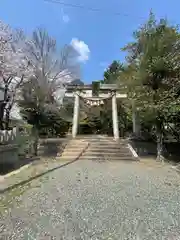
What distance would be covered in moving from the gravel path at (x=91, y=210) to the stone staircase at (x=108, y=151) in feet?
23.7

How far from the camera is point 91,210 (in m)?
6.45

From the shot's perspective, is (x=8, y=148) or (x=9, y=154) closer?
(x=8, y=148)

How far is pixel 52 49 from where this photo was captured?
101 ft

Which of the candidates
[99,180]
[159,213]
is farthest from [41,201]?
[99,180]

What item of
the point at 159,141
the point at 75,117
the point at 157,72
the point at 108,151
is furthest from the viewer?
the point at 75,117

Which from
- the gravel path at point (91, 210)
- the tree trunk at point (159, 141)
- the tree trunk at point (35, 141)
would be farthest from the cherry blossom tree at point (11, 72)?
the gravel path at point (91, 210)

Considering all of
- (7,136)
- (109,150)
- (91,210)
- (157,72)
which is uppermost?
(157,72)

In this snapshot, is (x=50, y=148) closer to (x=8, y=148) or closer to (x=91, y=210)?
(x=8, y=148)

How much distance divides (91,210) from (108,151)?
12684 mm

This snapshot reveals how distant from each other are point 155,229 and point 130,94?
529 inches

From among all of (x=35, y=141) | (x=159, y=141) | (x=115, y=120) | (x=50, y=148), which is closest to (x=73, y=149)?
(x=50, y=148)

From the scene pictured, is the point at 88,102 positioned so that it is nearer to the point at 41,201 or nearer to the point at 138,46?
the point at 138,46

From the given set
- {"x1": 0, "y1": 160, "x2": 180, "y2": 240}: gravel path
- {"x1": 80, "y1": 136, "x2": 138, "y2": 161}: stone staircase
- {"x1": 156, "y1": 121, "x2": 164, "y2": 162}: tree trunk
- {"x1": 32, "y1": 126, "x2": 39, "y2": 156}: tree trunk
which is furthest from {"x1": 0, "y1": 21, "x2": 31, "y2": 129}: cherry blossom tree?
{"x1": 0, "y1": 160, "x2": 180, "y2": 240}: gravel path

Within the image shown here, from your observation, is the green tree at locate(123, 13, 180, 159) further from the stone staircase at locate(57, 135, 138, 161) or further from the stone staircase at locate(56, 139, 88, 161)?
the stone staircase at locate(56, 139, 88, 161)
